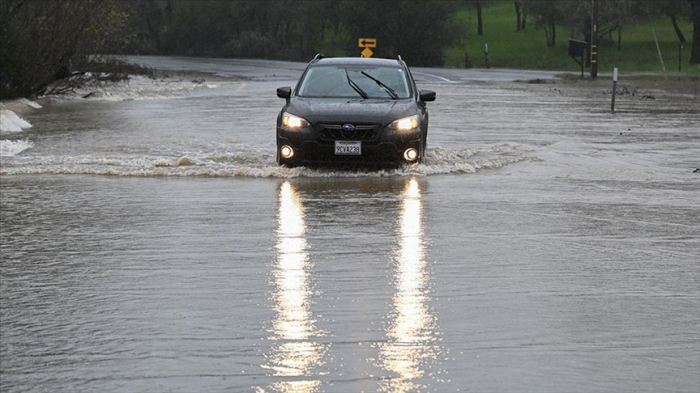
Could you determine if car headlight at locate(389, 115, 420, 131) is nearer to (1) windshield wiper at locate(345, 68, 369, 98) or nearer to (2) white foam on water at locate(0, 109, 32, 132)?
(1) windshield wiper at locate(345, 68, 369, 98)

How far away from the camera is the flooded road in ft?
23.4

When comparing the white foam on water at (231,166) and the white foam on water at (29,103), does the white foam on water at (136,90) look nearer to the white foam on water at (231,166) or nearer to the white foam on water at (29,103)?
the white foam on water at (29,103)

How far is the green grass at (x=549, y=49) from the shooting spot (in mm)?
82000

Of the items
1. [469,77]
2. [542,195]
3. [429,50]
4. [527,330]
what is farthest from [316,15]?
[527,330]

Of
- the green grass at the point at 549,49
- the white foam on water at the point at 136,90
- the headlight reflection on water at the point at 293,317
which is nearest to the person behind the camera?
the headlight reflection on water at the point at 293,317

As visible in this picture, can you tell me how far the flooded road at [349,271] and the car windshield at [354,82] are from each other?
113cm

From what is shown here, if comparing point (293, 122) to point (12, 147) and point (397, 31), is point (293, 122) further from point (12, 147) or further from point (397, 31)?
point (397, 31)

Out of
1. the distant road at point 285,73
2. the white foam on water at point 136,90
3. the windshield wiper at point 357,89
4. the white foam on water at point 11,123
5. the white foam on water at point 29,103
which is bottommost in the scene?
the distant road at point 285,73

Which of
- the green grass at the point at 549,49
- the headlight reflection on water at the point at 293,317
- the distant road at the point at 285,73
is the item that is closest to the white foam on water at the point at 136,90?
the distant road at the point at 285,73

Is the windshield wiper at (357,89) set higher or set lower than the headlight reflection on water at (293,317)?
higher

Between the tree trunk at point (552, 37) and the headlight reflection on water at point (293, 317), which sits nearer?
the headlight reflection on water at point (293, 317)

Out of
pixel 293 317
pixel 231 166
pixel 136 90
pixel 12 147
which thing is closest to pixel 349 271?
pixel 293 317

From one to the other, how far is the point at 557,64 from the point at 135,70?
134 ft

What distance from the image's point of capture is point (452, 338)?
25.5ft
